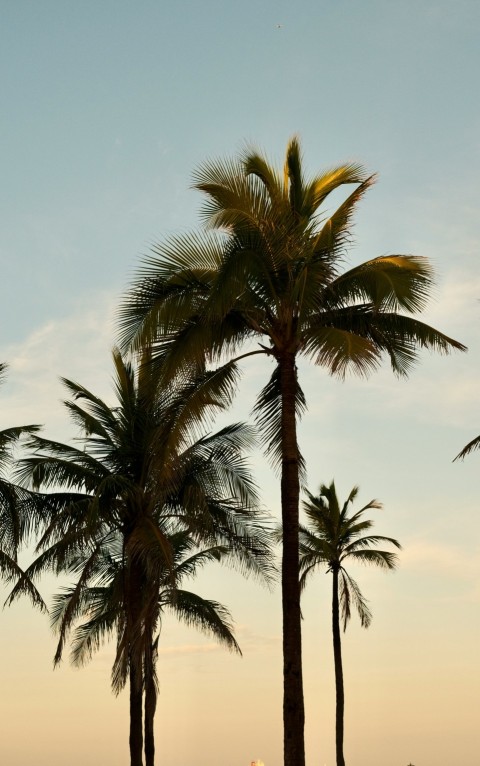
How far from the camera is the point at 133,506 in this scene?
25.5 metres

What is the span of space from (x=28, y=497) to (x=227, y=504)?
4.95m

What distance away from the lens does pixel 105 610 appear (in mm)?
30469

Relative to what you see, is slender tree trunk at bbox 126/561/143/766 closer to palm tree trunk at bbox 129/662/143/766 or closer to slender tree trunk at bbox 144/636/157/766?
palm tree trunk at bbox 129/662/143/766

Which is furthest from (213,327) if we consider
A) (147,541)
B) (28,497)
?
(28,497)

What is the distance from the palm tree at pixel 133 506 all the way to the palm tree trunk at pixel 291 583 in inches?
209

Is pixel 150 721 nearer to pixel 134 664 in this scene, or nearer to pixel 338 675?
pixel 134 664

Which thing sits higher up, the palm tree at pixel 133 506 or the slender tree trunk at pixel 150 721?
the palm tree at pixel 133 506

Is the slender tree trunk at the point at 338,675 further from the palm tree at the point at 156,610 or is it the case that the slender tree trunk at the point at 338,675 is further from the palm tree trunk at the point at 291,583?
the palm tree trunk at the point at 291,583

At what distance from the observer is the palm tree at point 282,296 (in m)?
18.2

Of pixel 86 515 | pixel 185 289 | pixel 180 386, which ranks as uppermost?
pixel 185 289

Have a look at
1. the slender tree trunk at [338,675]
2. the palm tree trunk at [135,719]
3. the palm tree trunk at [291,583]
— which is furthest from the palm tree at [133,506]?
the slender tree trunk at [338,675]

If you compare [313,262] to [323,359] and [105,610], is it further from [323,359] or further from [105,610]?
[105,610]

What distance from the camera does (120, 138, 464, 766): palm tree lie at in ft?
59.6

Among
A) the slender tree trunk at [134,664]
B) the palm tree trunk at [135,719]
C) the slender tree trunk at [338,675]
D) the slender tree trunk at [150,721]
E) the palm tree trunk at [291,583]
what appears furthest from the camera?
the slender tree trunk at [338,675]
